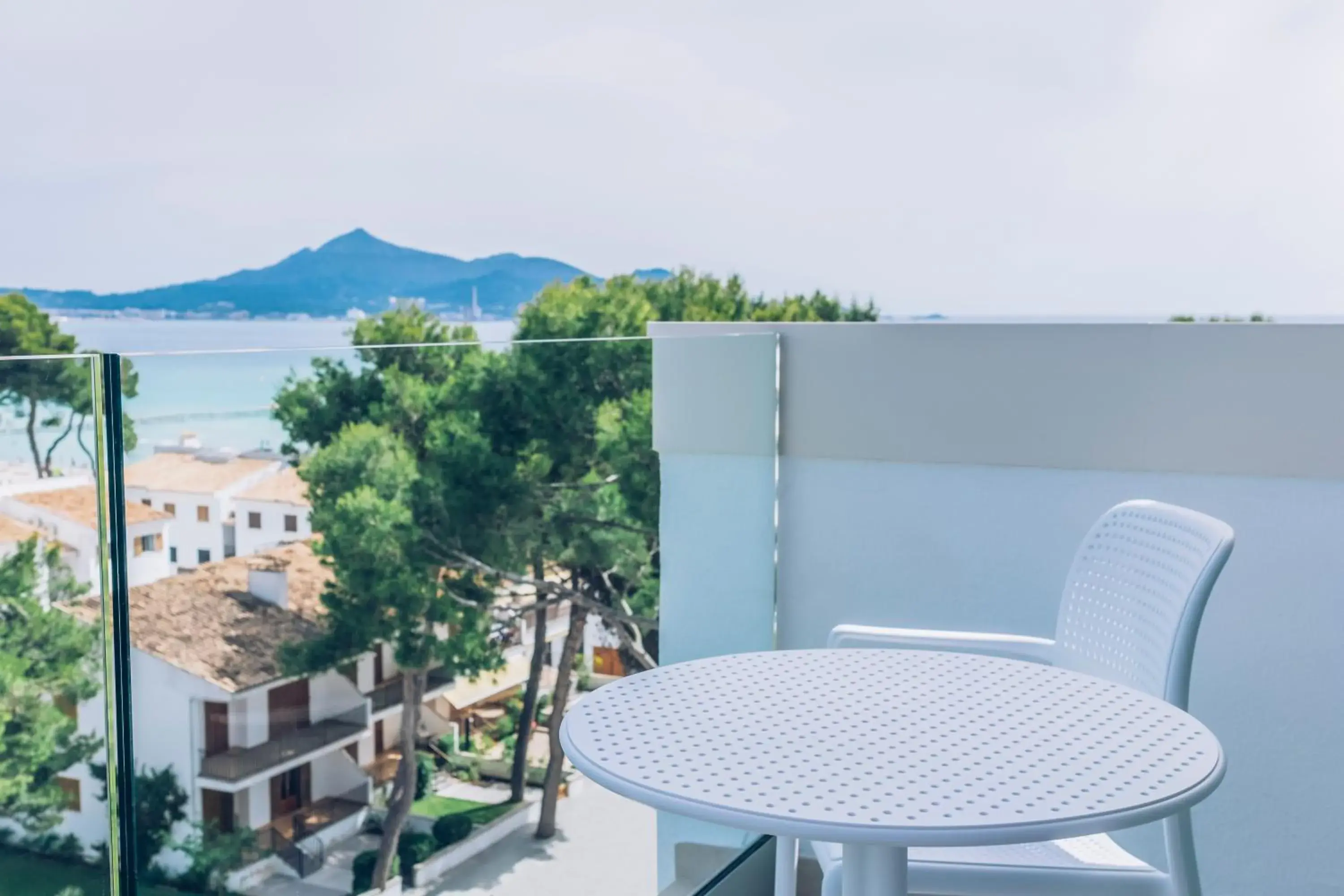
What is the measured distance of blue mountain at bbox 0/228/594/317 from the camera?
24.7m

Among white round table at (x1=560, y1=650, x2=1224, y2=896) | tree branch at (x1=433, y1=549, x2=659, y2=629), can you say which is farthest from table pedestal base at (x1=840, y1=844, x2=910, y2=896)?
tree branch at (x1=433, y1=549, x2=659, y2=629)

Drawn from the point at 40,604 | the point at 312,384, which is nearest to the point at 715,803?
the point at 40,604

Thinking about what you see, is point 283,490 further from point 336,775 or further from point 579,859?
point 579,859

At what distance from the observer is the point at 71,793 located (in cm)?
144

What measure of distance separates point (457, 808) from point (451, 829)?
0.04 metres

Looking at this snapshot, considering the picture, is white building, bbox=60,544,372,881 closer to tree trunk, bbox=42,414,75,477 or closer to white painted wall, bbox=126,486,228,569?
white painted wall, bbox=126,486,228,569

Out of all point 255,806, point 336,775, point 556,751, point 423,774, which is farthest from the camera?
point 556,751

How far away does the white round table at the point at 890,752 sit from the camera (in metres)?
1.26

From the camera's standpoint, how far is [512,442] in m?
2.51

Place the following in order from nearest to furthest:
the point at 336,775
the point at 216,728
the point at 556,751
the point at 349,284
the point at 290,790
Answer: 1. the point at 216,728
2. the point at 290,790
3. the point at 336,775
4. the point at 556,751
5. the point at 349,284

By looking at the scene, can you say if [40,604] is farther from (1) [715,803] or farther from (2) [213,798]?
(1) [715,803]

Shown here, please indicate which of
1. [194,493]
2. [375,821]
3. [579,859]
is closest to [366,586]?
[375,821]

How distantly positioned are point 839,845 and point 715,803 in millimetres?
632

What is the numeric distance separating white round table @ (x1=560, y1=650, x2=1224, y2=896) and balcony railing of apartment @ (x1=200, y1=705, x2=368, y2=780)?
0.46m
